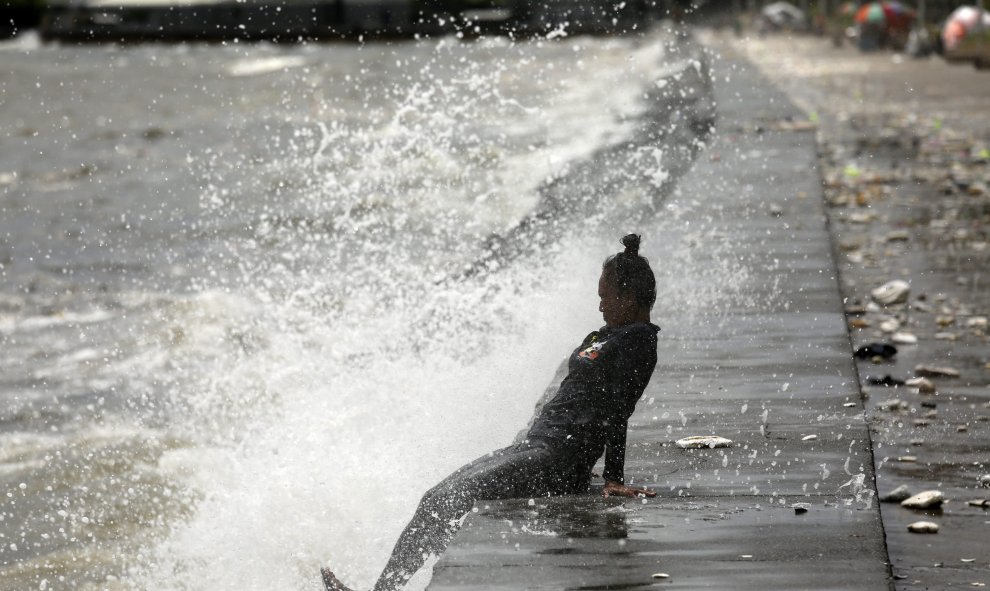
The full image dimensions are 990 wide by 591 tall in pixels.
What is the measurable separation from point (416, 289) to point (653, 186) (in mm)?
2621

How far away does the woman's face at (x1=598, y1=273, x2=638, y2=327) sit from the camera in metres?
6.46

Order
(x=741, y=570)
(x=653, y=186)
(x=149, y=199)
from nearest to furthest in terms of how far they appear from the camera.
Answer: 1. (x=741, y=570)
2. (x=653, y=186)
3. (x=149, y=199)

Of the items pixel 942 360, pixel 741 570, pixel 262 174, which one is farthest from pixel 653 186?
pixel 262 174

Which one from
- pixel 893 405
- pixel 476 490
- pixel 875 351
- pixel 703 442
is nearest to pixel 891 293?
pixel 875 351

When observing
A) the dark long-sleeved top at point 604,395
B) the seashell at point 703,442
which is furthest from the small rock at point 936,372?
the dark long-sleeved top at point 604,395

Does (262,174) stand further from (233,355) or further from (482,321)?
(482,321)

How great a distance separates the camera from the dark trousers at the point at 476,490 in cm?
642

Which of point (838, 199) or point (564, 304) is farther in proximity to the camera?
point (838, 199)

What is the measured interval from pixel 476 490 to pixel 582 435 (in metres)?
→ 0.47

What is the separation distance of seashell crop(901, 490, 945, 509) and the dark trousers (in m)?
1.81

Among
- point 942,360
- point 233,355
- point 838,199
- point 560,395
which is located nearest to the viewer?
point 560,395

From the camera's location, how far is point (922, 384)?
33.3 ft

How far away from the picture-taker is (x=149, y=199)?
95.2ft

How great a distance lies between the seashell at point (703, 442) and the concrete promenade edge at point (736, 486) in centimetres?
5
